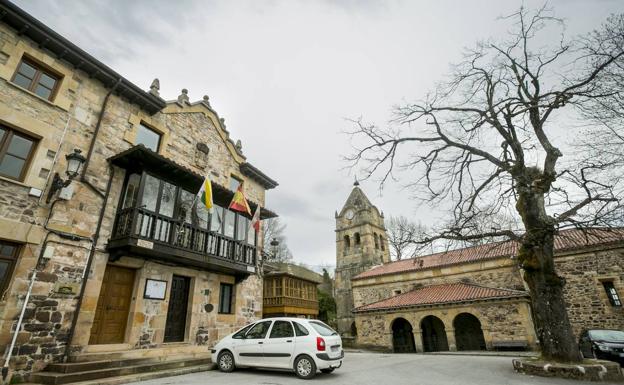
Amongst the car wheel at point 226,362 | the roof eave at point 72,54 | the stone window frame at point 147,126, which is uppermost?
the roof eave at point 72,54

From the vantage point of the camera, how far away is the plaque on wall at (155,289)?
9094 mm

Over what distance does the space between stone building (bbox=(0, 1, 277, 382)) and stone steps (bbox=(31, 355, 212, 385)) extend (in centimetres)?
12

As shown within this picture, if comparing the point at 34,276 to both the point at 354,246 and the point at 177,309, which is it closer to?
the point at 177,309

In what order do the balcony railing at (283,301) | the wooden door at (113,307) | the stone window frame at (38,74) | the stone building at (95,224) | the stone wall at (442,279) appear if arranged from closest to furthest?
the stone building at (95,224) < the stone window frame at (38,74) < the wooden door at (113,307) < the balcony railing at (283,301) < the stone wall at (442,279)

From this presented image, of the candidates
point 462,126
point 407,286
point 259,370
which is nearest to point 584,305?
point 407,286

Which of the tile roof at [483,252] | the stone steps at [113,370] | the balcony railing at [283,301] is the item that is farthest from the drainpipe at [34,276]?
the tile roof at [483,252]

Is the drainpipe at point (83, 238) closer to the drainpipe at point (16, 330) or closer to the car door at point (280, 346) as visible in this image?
the drainpipe at point (16, 330)

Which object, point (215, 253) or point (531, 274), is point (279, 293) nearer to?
point (215, 253)

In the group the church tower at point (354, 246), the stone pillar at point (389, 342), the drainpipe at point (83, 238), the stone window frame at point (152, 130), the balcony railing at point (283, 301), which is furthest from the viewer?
the church tower at point (354, 246)

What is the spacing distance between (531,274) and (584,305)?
1188 cm

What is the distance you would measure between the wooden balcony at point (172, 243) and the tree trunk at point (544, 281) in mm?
9953

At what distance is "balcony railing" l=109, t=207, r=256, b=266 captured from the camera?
8.38m

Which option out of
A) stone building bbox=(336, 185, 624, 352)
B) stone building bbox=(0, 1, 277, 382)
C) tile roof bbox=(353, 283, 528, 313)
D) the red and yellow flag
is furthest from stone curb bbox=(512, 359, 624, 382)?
tile roof bbox=(353, 283, 528, 313)

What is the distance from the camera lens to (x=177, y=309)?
10.2 metres
